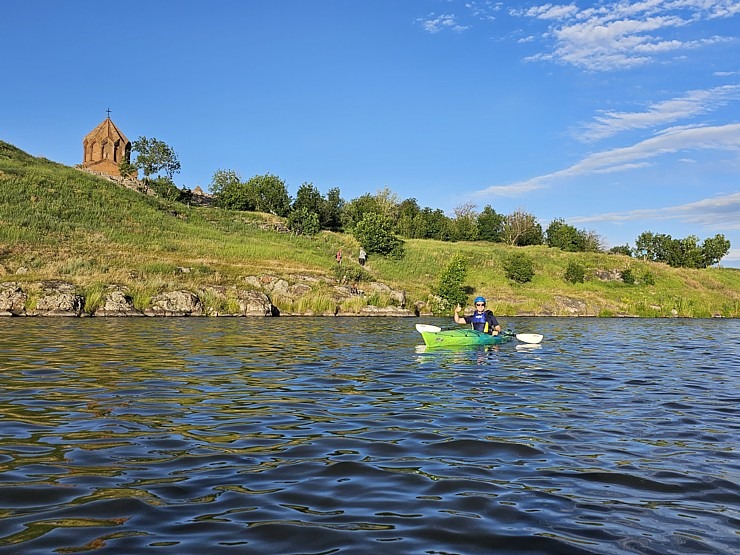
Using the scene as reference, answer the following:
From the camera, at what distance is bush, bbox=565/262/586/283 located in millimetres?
63531

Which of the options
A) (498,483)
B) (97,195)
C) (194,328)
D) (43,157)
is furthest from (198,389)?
(43,157)

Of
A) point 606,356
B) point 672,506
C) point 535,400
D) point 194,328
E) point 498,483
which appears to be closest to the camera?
point 672,506

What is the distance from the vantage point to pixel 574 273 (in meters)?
63.7

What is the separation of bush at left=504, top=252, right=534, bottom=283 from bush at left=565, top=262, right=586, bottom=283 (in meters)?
3.87

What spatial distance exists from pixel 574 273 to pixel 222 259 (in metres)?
37.1

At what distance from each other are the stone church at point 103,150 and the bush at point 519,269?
74.5m

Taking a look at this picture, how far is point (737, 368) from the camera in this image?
16109mm

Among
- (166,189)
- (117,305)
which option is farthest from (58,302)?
(166,189)

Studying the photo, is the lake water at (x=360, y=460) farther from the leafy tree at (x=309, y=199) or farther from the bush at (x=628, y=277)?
the leafy tree at (x=309, y=199)

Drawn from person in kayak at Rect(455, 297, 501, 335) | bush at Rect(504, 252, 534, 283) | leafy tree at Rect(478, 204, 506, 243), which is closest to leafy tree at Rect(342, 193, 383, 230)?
leafy tree at Rect(478, 204, 506, 243)

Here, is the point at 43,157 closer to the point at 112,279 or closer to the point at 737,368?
the point at 112,279

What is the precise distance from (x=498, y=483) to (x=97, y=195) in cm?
6218

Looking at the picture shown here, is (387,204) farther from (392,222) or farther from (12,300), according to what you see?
(12,300)

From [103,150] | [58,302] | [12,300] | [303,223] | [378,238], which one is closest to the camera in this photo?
[12,300]
